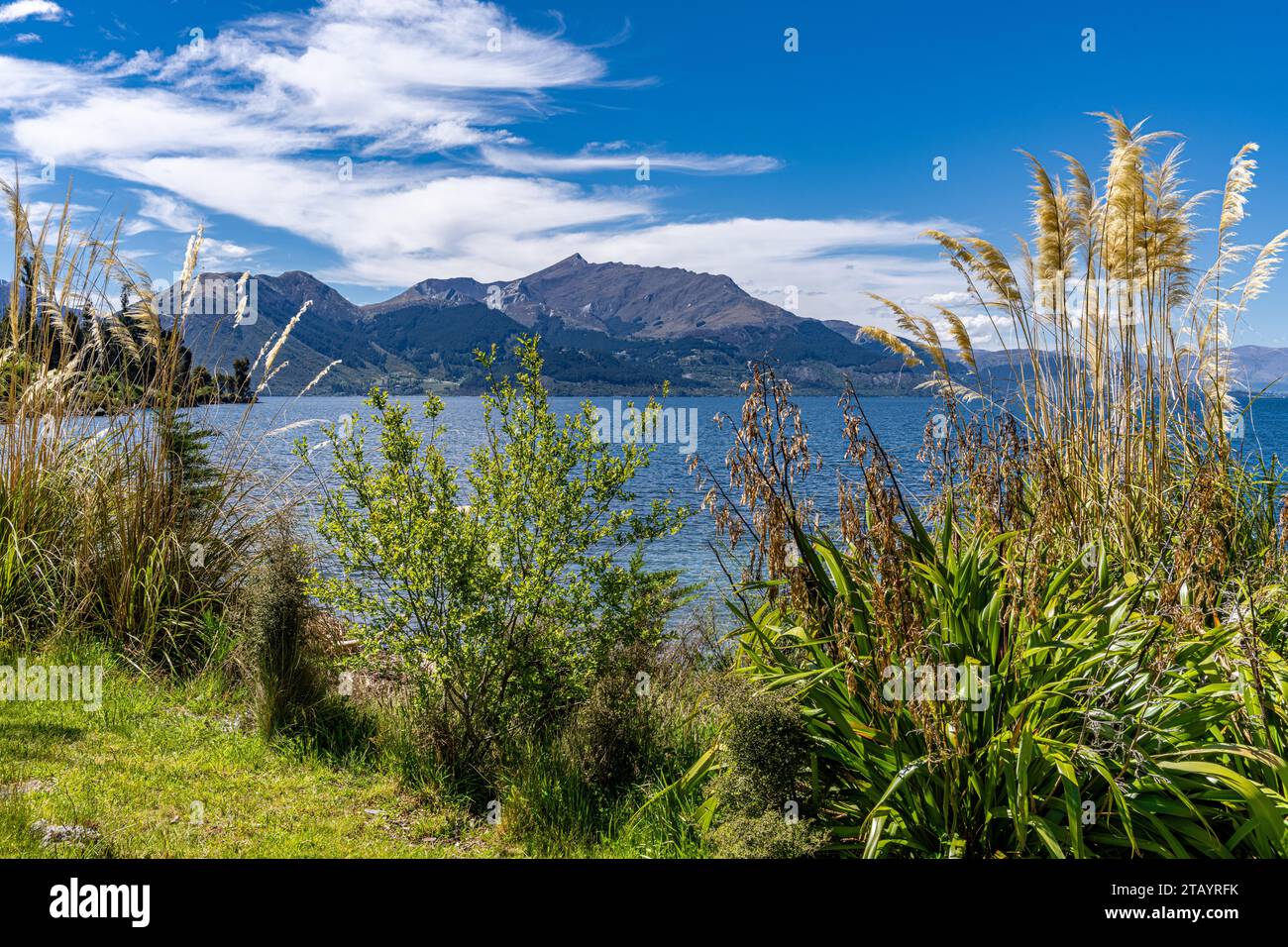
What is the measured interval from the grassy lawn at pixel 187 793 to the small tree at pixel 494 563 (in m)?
0.72

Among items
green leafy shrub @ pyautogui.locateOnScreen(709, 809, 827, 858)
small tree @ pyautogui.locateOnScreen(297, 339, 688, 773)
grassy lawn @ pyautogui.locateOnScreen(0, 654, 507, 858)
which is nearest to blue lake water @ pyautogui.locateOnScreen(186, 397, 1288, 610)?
small tree @ pyautogui.locateOnScreen(297, 339, 688, 773)

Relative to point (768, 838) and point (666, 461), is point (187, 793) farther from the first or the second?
point (666, 461)

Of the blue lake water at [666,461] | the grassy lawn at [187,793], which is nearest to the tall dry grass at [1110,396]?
the blue lake water at [666,461]

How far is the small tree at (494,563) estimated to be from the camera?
5672 millimetres

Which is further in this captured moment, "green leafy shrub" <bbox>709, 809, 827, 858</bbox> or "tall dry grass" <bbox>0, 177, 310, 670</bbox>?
"tall dry grass" <bbox>0, 177, 310, 670</bbox>

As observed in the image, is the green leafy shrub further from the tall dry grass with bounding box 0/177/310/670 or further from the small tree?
the tall dry grass with bounding box 0/177/310/670

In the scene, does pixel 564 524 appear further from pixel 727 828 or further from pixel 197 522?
pixel 197 522

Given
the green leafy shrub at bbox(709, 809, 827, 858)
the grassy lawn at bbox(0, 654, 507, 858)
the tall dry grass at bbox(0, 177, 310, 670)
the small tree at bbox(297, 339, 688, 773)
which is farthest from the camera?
the tall dry grass at bbox(0, 177, 310, 670)

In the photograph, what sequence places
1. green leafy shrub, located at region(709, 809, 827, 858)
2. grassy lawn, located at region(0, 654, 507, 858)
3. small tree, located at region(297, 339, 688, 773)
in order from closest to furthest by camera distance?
green leafy shrub, located at region(709, 809, 827, 858)
grassy lawn, located at region(0, 654, 507, 858)
small tree, located at region(297, 339, 688, 773)

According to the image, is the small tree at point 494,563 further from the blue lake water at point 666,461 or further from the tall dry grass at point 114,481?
the tall dry grass at point 114,481

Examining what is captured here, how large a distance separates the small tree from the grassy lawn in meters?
0.72

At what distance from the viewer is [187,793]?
5.28 meters

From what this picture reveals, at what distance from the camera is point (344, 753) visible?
20.0 ft

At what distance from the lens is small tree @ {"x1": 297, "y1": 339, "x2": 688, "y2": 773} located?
5672mm
